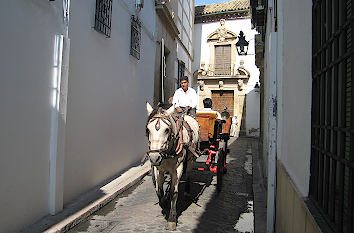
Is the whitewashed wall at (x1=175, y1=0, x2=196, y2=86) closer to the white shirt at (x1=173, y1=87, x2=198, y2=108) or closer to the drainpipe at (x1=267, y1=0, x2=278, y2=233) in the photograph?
the white shirt at (x1=173, y1=87, x2=198, y2=108)

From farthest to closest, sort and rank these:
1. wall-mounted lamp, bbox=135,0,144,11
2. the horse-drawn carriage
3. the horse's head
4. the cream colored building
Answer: the cream colored building
wall-mounted lamp, bbox=135,0,144,11
the horse-drawn carriage
the horse's head

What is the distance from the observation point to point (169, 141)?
367 cm

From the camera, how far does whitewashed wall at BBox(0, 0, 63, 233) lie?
334 cm

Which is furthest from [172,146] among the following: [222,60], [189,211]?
[222,60]

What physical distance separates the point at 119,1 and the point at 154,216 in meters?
5.52

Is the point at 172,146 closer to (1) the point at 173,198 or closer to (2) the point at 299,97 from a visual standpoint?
(1) the point at 173,198

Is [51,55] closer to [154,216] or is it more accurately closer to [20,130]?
[20,130]

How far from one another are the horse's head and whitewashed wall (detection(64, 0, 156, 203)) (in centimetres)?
208

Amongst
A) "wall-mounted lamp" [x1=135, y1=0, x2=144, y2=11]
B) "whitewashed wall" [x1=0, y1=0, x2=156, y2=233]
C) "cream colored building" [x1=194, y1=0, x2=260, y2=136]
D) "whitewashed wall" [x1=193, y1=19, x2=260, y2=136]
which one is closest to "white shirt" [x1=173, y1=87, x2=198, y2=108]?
"whitewashed wall" [x1=0, y1=0, x2=156, y2=233]

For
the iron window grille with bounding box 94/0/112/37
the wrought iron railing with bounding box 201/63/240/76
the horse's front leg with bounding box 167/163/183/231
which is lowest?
the horse's front leg with bounding box 167/163/183/231

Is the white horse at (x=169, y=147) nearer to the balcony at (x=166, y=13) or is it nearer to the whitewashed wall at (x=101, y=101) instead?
the whitewashed wall at (x=101, y=101)

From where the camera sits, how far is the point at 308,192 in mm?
2014

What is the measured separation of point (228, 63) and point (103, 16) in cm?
1709

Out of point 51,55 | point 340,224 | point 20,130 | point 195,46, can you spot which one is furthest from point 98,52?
point 195,46
